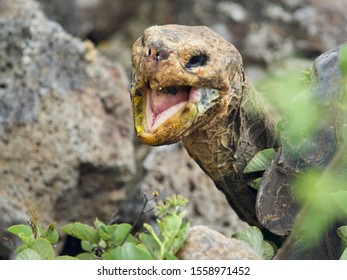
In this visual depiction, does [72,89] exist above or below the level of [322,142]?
below

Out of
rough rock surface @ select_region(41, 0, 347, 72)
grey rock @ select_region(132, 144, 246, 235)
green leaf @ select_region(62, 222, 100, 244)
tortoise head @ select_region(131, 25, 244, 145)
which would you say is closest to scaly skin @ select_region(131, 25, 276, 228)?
tortoise head @ select_region(131, 25, 244, 145)

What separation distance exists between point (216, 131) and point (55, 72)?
1886mm

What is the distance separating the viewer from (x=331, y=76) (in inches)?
123

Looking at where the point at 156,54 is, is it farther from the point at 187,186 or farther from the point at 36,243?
the point at 187,186

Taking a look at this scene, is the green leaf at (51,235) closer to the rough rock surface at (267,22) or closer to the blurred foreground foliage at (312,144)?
the blurred foreground foliage at (312,144)

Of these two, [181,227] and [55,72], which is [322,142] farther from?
[55,72]

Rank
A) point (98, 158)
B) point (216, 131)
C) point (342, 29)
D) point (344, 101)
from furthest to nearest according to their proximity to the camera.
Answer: point (342, 29) → point (98, 158) → point (216, 131) → point (344, 101)

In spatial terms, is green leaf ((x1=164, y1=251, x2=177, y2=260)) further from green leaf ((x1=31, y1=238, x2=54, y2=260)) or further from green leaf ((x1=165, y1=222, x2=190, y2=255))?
green leaf ((x1=31, y1=238, x2=54, y2=260))

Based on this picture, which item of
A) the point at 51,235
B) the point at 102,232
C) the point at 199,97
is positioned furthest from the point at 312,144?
the point at 51,235

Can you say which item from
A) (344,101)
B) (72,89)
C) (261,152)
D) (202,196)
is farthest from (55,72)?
(344,101)

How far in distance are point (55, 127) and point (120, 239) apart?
152cm

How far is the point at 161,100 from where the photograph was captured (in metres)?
2.89

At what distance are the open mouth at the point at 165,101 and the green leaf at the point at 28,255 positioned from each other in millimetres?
430

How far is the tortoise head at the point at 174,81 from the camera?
9.36 feet
